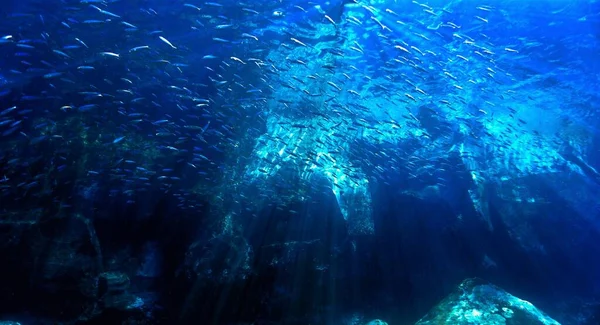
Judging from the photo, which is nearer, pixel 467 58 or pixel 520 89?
pixel 467 58

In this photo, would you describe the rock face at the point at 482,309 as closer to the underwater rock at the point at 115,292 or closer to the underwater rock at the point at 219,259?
the underwater rock at the point at 219,259

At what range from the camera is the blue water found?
1159 centimetres

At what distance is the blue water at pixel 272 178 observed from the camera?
38.0 feet

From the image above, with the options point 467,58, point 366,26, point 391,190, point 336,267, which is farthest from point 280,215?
point 467,58

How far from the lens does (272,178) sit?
46.1ft

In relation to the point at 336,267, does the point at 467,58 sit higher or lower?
higher

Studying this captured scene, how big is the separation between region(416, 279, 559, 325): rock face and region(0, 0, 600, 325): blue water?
0.66 m

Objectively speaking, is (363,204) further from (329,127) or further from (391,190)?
(329,127)

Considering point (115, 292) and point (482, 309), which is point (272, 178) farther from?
point (482, 309)

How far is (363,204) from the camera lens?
13.8 meters

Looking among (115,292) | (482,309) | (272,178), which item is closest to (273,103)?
(272,178)

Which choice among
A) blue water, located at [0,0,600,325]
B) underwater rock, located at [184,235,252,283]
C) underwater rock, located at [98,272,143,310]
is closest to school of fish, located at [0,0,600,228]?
blue water, located at [0,0,600,325]

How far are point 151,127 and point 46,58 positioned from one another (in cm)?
418

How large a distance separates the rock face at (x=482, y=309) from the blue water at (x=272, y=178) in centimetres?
66
